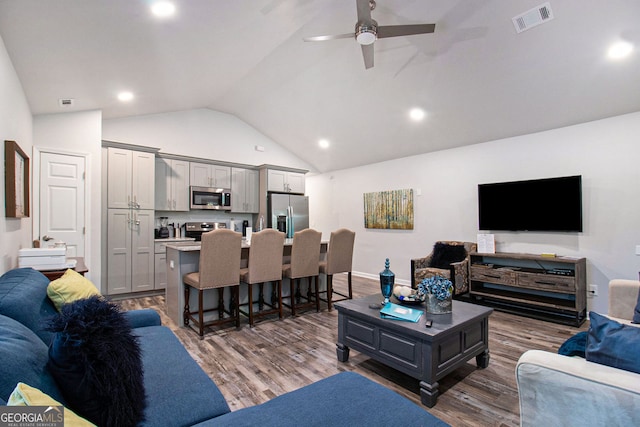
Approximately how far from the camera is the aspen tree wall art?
592 centimetres

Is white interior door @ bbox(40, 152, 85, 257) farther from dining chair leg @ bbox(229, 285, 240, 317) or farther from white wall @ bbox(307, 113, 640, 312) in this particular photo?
white wall @ bbox(307, 113, 640, 312)

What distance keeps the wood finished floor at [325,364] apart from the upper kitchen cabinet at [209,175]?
2764mm

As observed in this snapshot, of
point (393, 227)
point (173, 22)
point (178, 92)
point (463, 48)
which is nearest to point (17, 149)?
point (173, 22)

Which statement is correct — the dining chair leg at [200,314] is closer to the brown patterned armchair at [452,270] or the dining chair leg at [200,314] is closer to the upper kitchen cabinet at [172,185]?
the upper kitchen cabinet at [172,185]

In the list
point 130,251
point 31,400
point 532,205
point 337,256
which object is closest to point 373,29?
point 337,256

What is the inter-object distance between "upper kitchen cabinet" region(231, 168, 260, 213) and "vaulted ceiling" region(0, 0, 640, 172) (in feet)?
5.39

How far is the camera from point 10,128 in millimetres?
2543

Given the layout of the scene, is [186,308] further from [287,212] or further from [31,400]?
[287,212]

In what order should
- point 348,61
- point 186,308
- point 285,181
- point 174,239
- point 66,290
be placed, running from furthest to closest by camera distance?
point 285,181, point 174,239, point 348,61, point 186,308, point 66,290

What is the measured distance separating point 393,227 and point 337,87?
2.87 metres

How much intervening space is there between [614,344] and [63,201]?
17.4 ft

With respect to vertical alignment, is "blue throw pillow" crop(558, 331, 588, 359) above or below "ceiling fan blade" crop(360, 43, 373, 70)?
below

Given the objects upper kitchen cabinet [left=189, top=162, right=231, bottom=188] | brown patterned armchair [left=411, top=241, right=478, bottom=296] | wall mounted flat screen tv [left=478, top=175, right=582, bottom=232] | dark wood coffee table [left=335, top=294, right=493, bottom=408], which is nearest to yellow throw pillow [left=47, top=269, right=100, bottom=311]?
dark wood coffee table [left=335, top=294, right=493, bottom=408]

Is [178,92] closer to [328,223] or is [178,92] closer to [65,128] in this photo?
[65,128]
